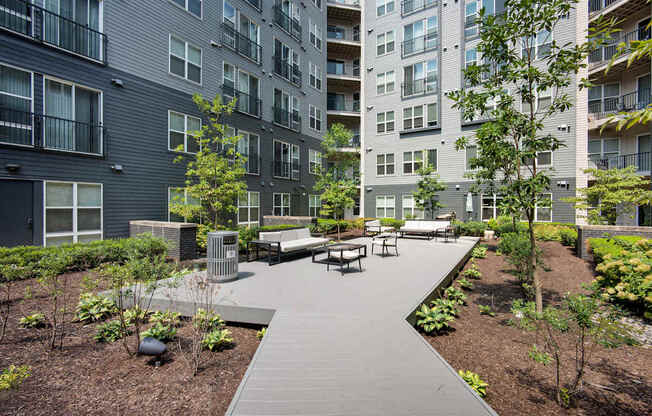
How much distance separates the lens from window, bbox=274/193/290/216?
19.0 metres

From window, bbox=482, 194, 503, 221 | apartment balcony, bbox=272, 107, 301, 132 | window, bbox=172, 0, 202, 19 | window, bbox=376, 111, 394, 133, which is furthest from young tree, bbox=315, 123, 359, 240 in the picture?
window, bbox=172, 0, 202, 19

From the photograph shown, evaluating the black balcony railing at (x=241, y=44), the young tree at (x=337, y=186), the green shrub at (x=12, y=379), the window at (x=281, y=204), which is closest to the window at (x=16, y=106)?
the black balcony railing at (x=241, y=44)

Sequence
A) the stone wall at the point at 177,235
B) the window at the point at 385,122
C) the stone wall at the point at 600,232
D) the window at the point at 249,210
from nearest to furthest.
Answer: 1. the stone wall at the point at 600,232
2. the stone wall at the point at 177,235
3. the window at the point at 249,210
4. the window at the point at 385,122

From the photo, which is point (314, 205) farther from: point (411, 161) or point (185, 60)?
point (185, 60)

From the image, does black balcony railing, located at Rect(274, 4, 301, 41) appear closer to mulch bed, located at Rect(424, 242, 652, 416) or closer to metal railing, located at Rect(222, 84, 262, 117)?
metal railing, located at Rect(222, 84, 262, 117)

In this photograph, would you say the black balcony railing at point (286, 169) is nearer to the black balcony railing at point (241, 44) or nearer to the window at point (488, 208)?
the black balcony railing at point (241, 44)

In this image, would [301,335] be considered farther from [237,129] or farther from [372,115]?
[372,115]

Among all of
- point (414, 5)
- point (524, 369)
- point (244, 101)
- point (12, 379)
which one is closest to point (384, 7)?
point (414, 5)

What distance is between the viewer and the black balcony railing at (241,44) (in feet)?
50.4

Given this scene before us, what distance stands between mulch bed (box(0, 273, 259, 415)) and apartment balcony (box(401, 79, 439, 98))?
2254cm

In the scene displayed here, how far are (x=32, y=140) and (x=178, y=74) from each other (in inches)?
249

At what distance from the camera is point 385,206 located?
2344 cm

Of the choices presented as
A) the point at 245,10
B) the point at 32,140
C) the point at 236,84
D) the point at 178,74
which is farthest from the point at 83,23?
the point at 245,10

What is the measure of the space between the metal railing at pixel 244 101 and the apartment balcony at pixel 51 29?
5685 millimetres
